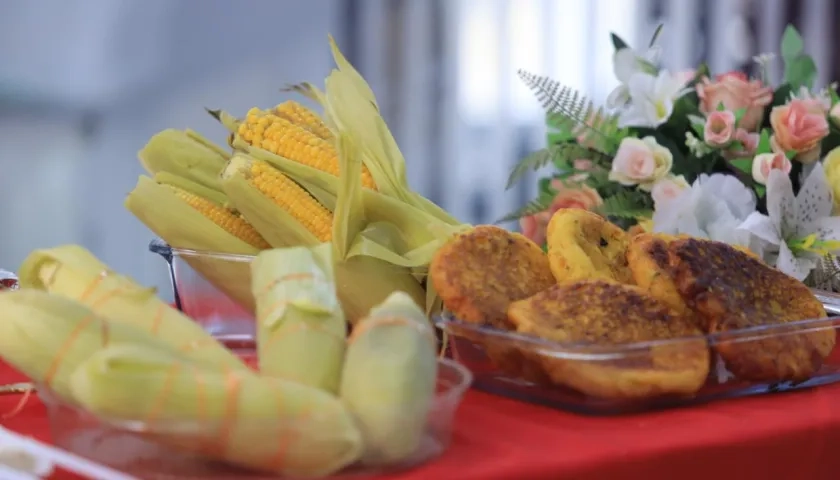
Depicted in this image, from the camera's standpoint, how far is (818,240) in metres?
0.90

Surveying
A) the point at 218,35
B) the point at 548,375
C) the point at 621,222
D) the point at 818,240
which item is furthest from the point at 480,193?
the point at 548,375

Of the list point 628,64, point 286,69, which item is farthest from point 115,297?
point 286,69

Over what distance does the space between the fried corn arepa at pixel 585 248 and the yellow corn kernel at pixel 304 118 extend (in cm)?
28

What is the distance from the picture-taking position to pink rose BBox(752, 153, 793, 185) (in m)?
0.98

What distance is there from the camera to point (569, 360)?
1.86 ft

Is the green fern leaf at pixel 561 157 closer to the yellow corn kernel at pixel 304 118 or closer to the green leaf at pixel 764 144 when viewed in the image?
the green leaf at pixel 764 144

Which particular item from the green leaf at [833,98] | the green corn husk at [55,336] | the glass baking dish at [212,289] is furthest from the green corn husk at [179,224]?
the green leaf at [833,98]

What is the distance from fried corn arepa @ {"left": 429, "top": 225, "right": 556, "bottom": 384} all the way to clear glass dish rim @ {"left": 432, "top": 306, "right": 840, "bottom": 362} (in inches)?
0.5

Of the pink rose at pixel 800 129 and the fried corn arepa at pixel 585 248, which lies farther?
the pink rose at pixel 800 129

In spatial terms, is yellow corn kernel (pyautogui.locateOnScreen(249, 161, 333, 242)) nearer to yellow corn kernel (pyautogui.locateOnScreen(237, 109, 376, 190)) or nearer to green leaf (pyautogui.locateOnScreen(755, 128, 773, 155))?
yellow corn kernel (pyautogui.locateOnScreen(237, 109, 376, 190))

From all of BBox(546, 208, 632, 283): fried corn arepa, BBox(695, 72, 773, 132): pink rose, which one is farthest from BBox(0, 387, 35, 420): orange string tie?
BBox(695, 72, 773, 132): pink rose

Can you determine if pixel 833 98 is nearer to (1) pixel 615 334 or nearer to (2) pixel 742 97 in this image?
(2) pixel 742 97

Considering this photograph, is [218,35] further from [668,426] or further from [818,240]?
[668,426]

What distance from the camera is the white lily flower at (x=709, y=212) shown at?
36.2 inches
